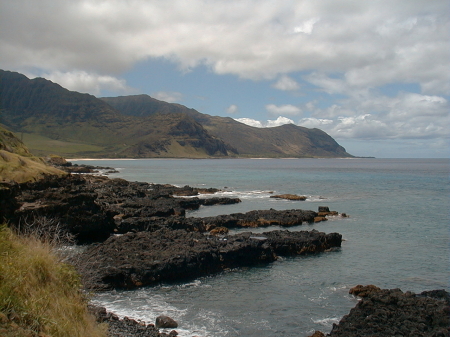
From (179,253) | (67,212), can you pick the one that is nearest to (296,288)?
(179,253)

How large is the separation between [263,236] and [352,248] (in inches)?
265

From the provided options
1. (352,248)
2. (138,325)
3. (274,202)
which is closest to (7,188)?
(138,325)

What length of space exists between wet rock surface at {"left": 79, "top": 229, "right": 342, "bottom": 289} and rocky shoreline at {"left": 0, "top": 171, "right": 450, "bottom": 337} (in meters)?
0.05

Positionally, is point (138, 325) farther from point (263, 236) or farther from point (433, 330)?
point (263, 236)

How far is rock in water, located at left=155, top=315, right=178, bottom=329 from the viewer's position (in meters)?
14.3

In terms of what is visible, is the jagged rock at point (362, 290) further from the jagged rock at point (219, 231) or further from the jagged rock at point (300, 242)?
the jagged rock at point (219, 231)

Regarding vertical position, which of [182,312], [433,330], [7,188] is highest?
[7,188]

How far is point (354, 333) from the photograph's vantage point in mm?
12766

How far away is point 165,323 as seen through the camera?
1436 centimetres

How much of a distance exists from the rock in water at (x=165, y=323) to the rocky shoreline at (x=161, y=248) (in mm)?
801

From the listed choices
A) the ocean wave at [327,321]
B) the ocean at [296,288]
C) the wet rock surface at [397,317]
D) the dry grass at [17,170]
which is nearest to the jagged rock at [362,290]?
the ocean at [296,288]

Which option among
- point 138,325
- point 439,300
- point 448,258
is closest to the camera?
point 138,325

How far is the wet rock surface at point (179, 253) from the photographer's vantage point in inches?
736

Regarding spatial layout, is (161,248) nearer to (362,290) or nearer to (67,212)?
(67,212)
